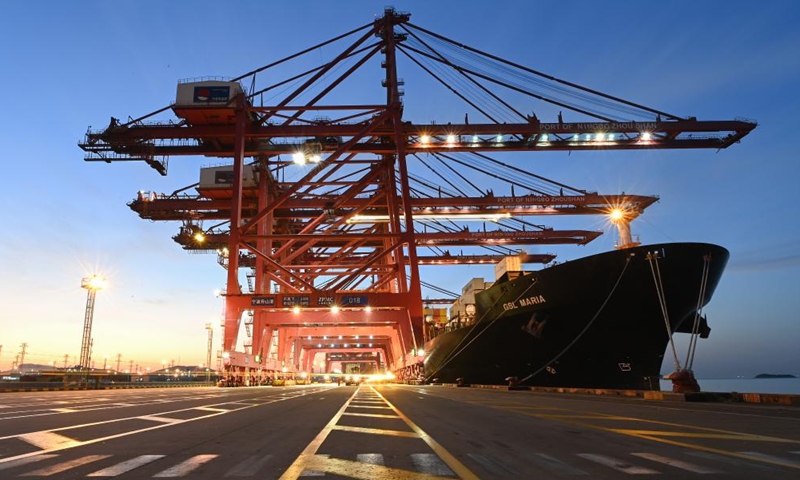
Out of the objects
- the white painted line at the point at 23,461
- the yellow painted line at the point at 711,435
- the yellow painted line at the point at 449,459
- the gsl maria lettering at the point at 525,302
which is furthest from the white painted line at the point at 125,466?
the gsl maria lettering at the point at 525,302

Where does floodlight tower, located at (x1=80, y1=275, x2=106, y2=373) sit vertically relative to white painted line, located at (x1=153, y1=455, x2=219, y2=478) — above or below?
above

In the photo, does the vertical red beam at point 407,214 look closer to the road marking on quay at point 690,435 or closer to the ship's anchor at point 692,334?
the ship's anchor at point 692,334

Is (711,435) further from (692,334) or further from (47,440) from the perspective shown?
(692,334)

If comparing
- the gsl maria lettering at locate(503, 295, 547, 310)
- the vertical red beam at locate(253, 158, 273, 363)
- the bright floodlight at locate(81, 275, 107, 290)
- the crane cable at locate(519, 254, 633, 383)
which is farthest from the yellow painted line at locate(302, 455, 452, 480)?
the bright floodlight at locate(81, 275, 107, 290)

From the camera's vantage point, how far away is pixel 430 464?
4.80m

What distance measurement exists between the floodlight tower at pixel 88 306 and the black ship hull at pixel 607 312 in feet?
90.2

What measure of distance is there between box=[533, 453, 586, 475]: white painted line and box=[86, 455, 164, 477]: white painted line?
11.9 ft

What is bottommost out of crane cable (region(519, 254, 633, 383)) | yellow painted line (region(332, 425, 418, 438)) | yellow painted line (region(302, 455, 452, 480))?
yellow painted line (region(332, 425, 418, 438))

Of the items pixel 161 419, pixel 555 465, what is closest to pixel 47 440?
pixel 161 419

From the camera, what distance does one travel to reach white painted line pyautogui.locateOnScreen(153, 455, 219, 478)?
14.2ft

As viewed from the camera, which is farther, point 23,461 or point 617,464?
point 23,461

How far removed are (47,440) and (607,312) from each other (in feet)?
64.6

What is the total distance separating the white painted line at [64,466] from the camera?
4.32m

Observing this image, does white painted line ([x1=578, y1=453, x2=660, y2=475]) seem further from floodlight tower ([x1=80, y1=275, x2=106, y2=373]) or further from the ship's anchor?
floodlight tower ([x1=80, y1=275, x2=106, y2=373])
